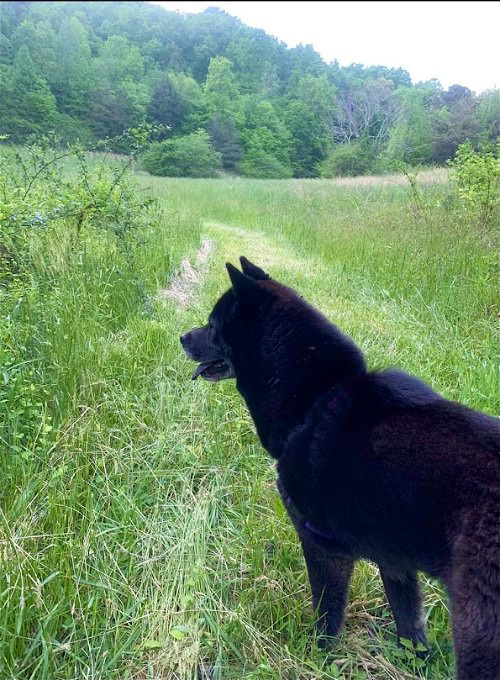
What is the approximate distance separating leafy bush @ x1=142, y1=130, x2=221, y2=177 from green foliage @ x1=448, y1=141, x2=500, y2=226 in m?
11.5

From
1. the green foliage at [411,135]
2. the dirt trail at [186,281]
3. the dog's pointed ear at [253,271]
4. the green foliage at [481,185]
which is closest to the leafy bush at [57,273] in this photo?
the dirt trail at [186,281]

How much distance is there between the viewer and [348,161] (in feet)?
46.5

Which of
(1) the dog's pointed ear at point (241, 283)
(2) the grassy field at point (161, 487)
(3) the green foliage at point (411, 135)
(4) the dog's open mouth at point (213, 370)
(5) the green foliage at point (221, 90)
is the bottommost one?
(2) the grassy field at point (161, 487)

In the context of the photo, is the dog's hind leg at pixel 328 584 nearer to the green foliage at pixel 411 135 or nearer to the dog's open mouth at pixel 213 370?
the dog's open mouth at pixel 213 370

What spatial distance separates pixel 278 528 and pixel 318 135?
1751 cm

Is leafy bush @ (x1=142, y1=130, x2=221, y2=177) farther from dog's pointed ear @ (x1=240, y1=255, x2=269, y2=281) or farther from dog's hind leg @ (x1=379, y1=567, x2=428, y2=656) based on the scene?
dog's hind leg @ (x1=379, y1=567, x2=428, y2=656)

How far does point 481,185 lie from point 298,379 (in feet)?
15.5

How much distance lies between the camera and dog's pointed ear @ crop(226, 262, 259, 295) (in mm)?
1995

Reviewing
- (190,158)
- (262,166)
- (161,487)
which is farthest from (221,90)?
(161,487)

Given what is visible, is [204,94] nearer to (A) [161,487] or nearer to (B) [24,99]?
(B) [24,99]

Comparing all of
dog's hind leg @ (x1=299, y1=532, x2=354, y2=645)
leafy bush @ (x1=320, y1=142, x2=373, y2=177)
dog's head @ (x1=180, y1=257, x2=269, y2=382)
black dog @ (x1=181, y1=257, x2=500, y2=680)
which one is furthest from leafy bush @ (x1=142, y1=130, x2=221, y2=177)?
dog's hind leg @ (x1=299, y1=532, x2=354, y2=645)

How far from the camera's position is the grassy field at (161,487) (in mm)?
1734

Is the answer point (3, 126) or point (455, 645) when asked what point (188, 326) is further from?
point (3, 126)

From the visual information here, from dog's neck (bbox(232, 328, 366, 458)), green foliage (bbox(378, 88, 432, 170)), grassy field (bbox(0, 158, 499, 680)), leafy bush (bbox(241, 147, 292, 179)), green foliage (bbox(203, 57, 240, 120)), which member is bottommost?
grassy field (bbox(0, 158, 499, 680))
